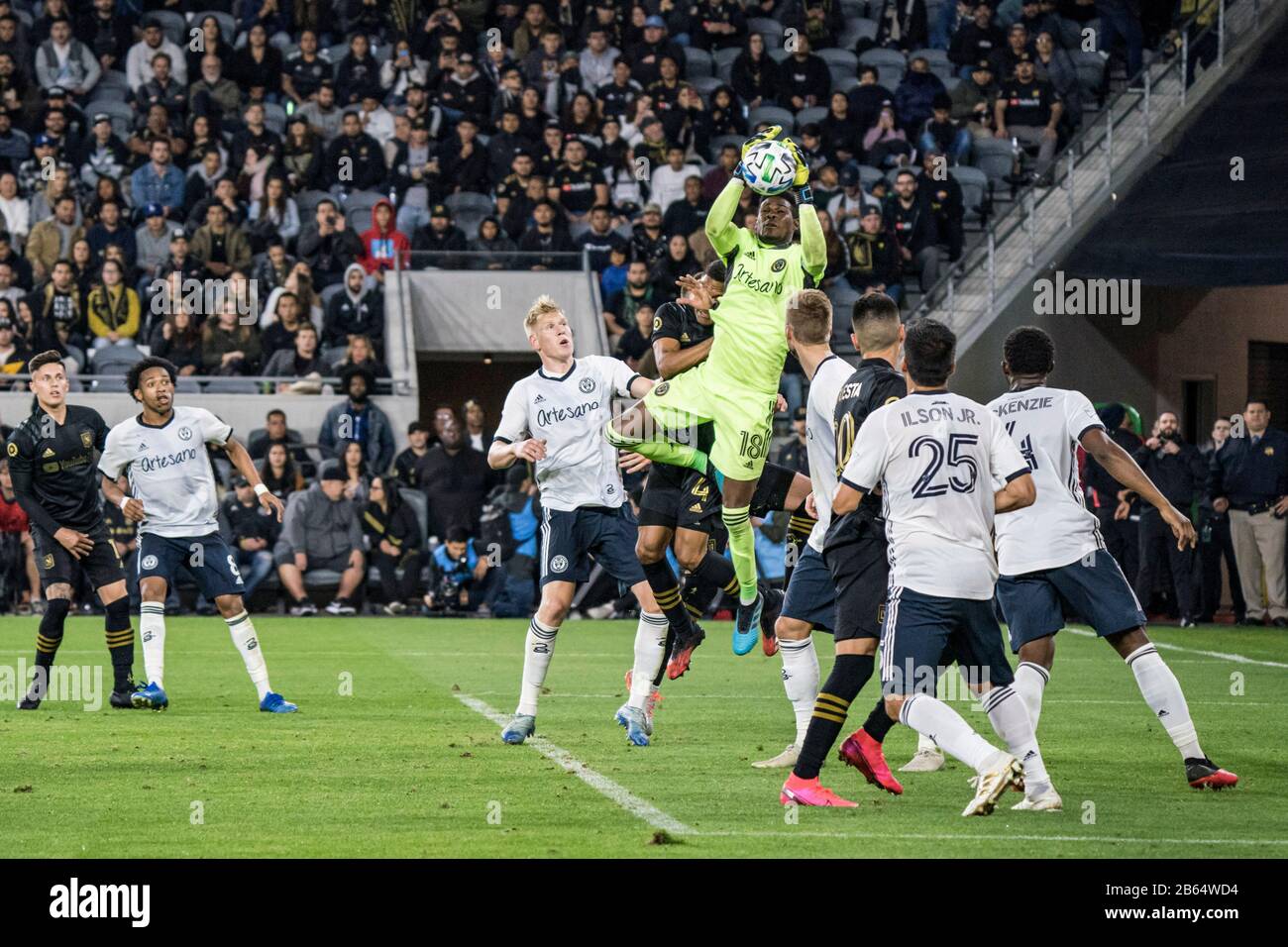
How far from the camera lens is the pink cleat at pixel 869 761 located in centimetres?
840

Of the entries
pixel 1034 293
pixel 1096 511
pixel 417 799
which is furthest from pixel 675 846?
pixel 1034 293

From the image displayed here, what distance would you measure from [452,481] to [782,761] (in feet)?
39.6

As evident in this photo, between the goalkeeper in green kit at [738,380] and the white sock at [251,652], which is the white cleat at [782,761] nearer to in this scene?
the goalkeeper in green kit at [738,380]

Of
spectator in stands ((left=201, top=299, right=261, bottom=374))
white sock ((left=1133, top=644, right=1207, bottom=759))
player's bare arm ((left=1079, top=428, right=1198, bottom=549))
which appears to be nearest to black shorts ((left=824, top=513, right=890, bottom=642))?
player's bare arm ((left=1079, top=428, right=1198, bottom=549))

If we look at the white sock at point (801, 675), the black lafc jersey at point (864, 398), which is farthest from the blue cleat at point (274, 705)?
the black lafc jersey at point (864, 398)

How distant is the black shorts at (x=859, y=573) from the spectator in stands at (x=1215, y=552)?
13.5m

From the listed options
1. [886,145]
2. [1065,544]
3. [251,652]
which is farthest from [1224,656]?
[886,145]

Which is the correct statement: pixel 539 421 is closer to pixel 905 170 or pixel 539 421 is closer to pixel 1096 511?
pixel 1096 511

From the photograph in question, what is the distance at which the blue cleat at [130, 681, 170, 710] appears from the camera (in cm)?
1189

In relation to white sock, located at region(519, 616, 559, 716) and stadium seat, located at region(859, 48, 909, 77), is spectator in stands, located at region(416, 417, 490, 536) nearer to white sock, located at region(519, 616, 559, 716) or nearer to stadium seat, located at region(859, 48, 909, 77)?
stadium seat, located at region(859, 48, 909, 77)

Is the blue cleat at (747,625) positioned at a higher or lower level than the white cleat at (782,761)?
higher

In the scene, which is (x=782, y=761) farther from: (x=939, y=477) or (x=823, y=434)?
(x=939, y=477)

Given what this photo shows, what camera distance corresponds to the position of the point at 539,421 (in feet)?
33.4

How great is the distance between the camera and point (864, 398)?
26.5 ft
